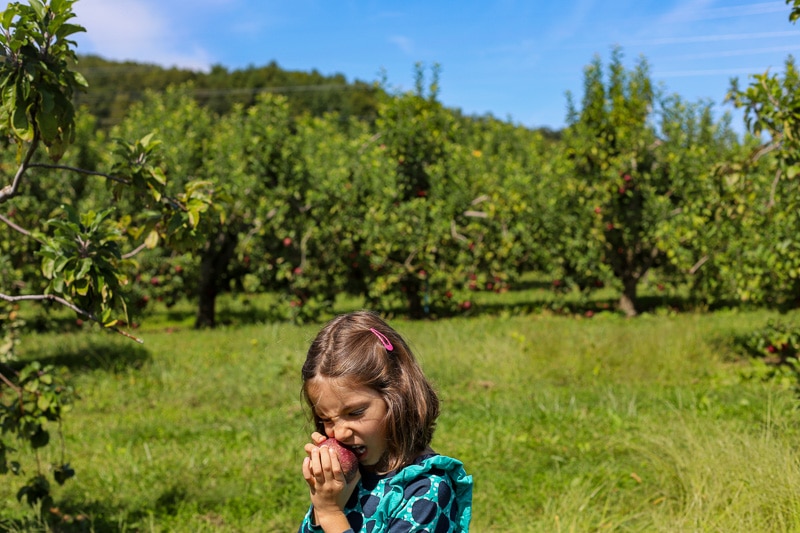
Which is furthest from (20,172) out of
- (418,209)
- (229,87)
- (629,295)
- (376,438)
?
(229,87)

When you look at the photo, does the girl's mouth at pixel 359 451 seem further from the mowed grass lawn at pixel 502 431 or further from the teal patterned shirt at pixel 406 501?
the mowed grass lawn at pixel 502 431

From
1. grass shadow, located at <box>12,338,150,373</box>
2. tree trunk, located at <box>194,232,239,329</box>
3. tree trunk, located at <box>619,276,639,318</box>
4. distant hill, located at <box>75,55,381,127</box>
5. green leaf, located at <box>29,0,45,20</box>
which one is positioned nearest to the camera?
green leaf, located at <box>29,0,45,20</box>

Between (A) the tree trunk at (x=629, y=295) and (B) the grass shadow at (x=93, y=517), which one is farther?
(A) the tree trunk at (x=629, y=295)

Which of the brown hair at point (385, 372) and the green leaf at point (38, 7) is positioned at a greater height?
the green leaf at point (38, 7)

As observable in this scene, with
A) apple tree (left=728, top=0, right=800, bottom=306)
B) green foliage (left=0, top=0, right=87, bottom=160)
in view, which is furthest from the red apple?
apple tree (left=728, top=0, right=800, bottom=306)

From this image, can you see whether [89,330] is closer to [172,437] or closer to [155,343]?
[155,343]

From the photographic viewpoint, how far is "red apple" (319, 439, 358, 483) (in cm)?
159

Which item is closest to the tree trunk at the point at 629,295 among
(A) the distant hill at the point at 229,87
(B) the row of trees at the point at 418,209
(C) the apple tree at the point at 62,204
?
(B) the row of trees at the point at 418,209

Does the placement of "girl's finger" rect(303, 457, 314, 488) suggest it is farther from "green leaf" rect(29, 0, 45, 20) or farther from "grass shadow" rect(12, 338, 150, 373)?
"grass shadow" rect(12, 338, 150, 373)

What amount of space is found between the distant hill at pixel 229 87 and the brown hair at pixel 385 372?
54339 mm

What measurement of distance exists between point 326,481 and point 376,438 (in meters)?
0.16

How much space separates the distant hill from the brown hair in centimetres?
5434

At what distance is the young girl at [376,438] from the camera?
163 cm

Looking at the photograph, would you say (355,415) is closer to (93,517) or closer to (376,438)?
(376,438)
